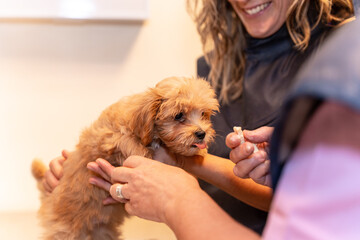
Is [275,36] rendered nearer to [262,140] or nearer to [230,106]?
[230,106]

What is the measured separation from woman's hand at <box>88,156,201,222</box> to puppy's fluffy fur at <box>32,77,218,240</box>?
0.11 m

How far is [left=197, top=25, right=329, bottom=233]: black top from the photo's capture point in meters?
1.38

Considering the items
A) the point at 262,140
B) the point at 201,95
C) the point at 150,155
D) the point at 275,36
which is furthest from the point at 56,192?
the point at 275,36

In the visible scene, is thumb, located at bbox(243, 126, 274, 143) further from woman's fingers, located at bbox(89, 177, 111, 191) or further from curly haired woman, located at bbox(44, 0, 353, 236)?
woman's fingers, located at bbox(89, 177, 111, 191)

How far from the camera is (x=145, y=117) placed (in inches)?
45.5

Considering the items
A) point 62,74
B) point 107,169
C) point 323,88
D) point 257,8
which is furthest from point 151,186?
point 62,74

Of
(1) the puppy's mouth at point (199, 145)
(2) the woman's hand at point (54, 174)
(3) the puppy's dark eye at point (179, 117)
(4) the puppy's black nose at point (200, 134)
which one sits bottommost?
(2) the woman's hand at point (54, 174)

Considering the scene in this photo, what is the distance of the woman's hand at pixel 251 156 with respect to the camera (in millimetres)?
1033

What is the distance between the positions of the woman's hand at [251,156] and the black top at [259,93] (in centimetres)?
30

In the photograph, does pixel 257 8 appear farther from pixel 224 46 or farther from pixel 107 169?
pixel 107 169

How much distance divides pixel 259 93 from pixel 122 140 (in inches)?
22.5

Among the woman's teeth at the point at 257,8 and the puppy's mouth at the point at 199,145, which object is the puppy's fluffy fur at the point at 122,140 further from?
the woman's teeth at the point at 257,8

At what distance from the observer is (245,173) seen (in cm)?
107

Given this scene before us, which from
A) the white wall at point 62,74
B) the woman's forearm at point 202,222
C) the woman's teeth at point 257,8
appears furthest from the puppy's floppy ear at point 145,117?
the white wall at point 62,74
